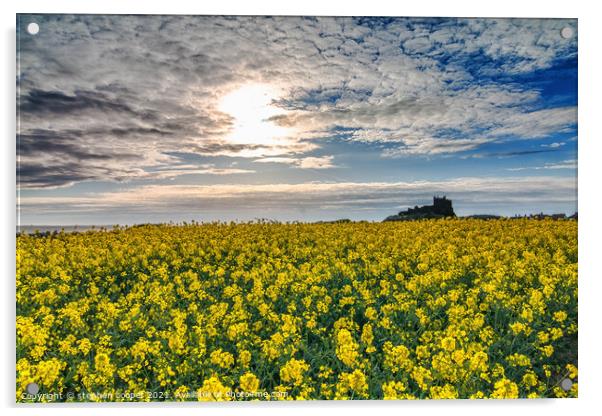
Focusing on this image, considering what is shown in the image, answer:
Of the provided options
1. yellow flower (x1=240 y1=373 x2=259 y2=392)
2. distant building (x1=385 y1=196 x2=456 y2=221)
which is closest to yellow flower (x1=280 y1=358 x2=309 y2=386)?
yellow flower (x1=240 y1=373 x2=259 y2=392)

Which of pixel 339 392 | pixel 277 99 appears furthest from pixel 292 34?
pixel 339 392

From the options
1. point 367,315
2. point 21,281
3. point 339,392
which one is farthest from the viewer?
point 21,281

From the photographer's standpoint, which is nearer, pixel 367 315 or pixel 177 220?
pixel 367 315

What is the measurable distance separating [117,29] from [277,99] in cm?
200

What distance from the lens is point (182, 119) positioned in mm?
6250

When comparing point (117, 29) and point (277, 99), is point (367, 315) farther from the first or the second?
point (117, 29)

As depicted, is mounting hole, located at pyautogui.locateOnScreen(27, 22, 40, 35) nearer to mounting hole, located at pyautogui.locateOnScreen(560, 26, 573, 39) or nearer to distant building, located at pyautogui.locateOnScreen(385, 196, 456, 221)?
distant building, located at pyautogui.locateOnScreen(385, 196, 456, 221)

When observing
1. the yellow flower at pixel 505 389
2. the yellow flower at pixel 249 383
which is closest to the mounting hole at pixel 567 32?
the yellow flower at pixel 505 389

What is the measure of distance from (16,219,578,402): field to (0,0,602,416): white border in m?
0.23

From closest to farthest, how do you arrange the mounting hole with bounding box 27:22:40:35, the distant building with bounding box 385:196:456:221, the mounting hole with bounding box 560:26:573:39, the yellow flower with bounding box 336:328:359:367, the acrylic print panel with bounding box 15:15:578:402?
the yellow flower with bounding box 336:328:359:367 → the acrylic print panel with bounding box 15:15:578:402 → the mounting hole with bounding box 27:22:40:35 → the mounting hole with bounding box 560:26:573:39 → the distant building with bounding box 385:196:456:221

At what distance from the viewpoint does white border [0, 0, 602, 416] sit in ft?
18.8

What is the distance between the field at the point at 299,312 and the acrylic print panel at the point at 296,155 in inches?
1.7

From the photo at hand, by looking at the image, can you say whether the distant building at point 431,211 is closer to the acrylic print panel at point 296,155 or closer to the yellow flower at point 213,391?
the acrylic print panel at point 296,155

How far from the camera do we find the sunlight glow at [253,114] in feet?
20.6
